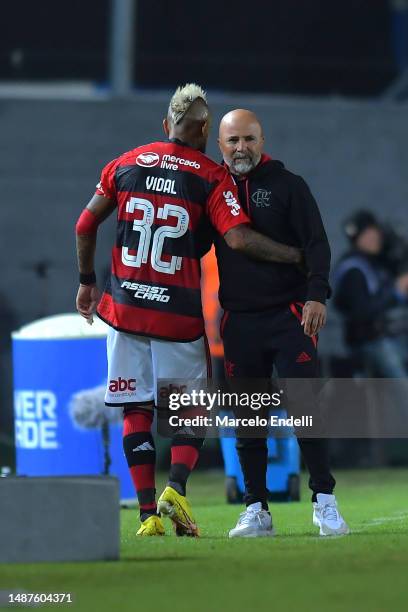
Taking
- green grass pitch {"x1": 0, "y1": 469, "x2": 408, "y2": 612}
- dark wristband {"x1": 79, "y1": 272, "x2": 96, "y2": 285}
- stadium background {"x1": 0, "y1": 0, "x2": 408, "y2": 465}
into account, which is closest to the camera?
green grass pitch {"x1": 0, "y1": 469, "x2": 408, "y2": 612}

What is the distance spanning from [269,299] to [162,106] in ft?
27.4

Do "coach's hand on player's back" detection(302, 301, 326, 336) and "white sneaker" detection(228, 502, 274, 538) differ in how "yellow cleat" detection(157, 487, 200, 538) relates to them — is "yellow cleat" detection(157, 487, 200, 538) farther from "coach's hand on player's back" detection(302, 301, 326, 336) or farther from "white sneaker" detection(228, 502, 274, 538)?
"coach's hand on player's back" detection(302, 301, 326, 336)

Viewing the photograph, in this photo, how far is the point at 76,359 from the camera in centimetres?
902

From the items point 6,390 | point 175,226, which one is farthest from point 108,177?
point 6,390

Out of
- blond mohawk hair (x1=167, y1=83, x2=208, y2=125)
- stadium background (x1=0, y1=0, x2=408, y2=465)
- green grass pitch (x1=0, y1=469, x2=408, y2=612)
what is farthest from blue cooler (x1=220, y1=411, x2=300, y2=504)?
stadium background (x1=0, y1=0, x2=408, y2=465)

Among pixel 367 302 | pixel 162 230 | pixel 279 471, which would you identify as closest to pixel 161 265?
pixel 162 230

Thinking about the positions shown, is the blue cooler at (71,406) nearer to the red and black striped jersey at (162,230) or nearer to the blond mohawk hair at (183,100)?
the red and black striped jersey at (162,230)

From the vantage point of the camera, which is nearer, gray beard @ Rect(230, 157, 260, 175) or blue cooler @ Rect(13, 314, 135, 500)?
gray beard @ Rect(230, 157, 260, 175)

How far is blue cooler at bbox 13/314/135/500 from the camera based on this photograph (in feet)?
29.6

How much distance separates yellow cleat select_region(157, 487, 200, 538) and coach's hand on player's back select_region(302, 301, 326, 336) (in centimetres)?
85

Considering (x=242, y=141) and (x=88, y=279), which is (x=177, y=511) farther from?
(x=242, y=141)

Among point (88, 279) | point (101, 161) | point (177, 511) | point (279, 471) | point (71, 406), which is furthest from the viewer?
point (101, 161)

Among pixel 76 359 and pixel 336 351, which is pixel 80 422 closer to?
pixel 76 359

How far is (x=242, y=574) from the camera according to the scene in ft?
16.7
